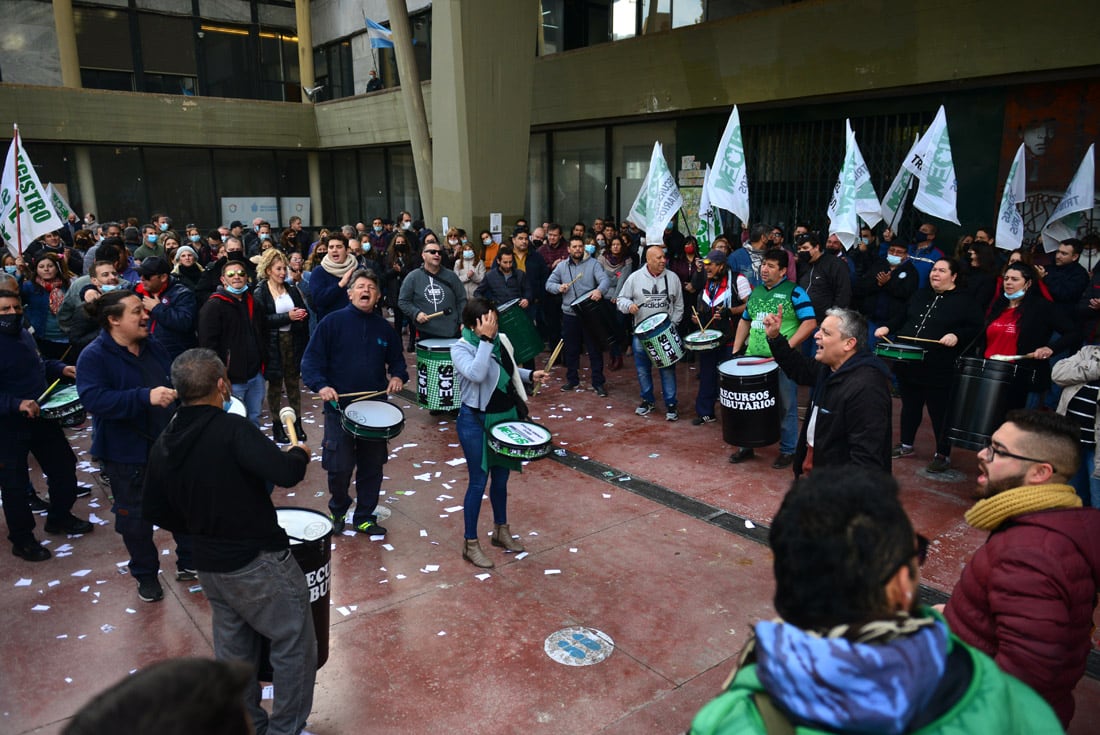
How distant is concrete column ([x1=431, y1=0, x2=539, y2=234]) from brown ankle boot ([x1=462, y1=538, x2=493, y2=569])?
413 inches

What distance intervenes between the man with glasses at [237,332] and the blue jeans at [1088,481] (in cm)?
677

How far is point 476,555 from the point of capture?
5652 millimetres

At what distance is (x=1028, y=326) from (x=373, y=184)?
23.2m

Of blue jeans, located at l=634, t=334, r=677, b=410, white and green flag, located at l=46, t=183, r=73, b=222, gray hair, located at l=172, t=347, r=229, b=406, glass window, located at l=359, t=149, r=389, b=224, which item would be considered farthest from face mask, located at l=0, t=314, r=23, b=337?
glass window, located at l=359, t=149, r=389, b=224

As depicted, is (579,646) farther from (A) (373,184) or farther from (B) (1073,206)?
(A) (373,184)

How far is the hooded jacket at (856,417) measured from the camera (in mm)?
4176

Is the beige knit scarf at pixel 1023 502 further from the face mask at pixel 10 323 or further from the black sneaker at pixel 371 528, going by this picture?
the face mask at pixel 10 323

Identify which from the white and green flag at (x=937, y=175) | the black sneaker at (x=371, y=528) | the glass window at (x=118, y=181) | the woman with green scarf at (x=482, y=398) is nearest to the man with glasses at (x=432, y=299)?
the black sneaker at (x=371, y=528)

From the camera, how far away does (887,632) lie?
1498 millimetres

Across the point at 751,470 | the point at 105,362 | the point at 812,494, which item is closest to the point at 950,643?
the point at 812,494

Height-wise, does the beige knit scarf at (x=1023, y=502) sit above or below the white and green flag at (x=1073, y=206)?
below

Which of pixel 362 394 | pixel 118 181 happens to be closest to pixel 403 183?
pixel 118 181

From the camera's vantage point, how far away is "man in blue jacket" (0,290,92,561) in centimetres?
554

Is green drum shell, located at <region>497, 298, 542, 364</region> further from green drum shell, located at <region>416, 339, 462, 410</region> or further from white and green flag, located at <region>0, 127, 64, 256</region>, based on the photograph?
white and green flag, located at <region>0, 127, 64, 256</region>
